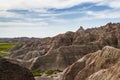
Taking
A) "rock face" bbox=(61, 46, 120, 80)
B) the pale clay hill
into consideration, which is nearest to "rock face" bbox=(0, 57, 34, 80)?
the pale clay hill

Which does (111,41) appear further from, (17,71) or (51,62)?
(17,71)

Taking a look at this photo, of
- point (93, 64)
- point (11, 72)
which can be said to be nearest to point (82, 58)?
point (93, 64)

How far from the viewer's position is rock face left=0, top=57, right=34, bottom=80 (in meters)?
19.9

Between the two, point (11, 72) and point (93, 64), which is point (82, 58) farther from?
point (11, 72)

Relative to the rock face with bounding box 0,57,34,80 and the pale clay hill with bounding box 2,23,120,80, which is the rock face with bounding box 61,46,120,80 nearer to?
the pale clay hill with bounding box 2,23,120,80

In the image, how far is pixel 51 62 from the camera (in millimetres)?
86938

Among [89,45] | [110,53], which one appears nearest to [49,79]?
[110,53]

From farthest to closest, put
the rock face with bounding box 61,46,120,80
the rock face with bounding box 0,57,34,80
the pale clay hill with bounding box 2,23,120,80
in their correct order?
the rock face with bounding box 61,46,120,80 < the pale clay hill with bounding box 2,23,120,80 < the rock face with bounding box 0,57,34,80

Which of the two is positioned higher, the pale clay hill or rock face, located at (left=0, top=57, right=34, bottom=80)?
rock face, located at (left=0, top=57, right=34, bottom=80)

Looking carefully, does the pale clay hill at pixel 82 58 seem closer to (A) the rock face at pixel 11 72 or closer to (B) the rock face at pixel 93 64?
(B) the rock face at pixel 93 64

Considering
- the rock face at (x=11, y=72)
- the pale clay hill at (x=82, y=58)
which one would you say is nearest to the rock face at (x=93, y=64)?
the pale clay hill at (x=82, y=58)

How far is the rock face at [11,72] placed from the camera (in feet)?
65.4

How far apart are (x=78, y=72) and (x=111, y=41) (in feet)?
196

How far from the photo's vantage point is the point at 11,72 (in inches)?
800
